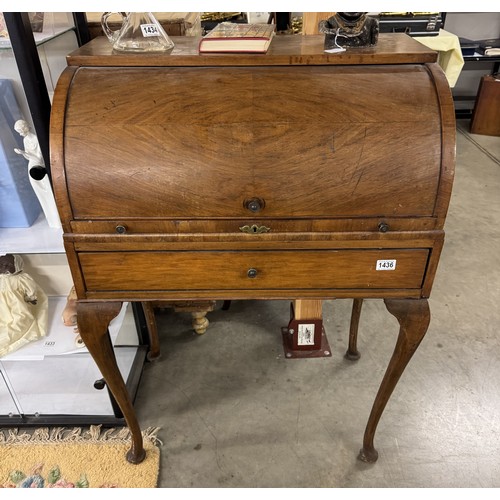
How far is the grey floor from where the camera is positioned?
1576 millimetres

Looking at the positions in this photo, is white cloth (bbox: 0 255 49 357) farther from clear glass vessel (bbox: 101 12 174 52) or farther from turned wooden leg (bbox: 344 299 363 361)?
turned wooden leg (bbox: 344 299 363 361)

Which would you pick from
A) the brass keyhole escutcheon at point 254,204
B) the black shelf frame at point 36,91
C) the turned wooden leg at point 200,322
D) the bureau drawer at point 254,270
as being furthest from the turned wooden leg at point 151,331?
the brass keyhole escutcheon at point 254,204

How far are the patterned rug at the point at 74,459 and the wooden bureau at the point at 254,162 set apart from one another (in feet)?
Result: 2.67

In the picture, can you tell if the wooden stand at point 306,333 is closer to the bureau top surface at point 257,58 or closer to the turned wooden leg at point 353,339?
the turned wooden leg at point 353,339

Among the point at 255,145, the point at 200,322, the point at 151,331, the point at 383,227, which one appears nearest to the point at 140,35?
the point at 255,145

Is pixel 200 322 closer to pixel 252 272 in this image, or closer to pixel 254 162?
pixel 252 272

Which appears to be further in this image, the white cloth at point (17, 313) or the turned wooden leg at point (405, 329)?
the white cloth at point (17, 313)

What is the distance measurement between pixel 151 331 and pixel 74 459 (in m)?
0.54

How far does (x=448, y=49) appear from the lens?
353 centimetres

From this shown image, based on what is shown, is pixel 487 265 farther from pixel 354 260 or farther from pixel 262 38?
pixel 262 38

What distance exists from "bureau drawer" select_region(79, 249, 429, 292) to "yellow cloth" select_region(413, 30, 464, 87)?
2.97 meters

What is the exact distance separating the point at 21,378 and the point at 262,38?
1.50 metres

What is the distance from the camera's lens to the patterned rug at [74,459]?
1546 mm

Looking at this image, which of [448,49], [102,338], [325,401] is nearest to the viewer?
[102,338]
